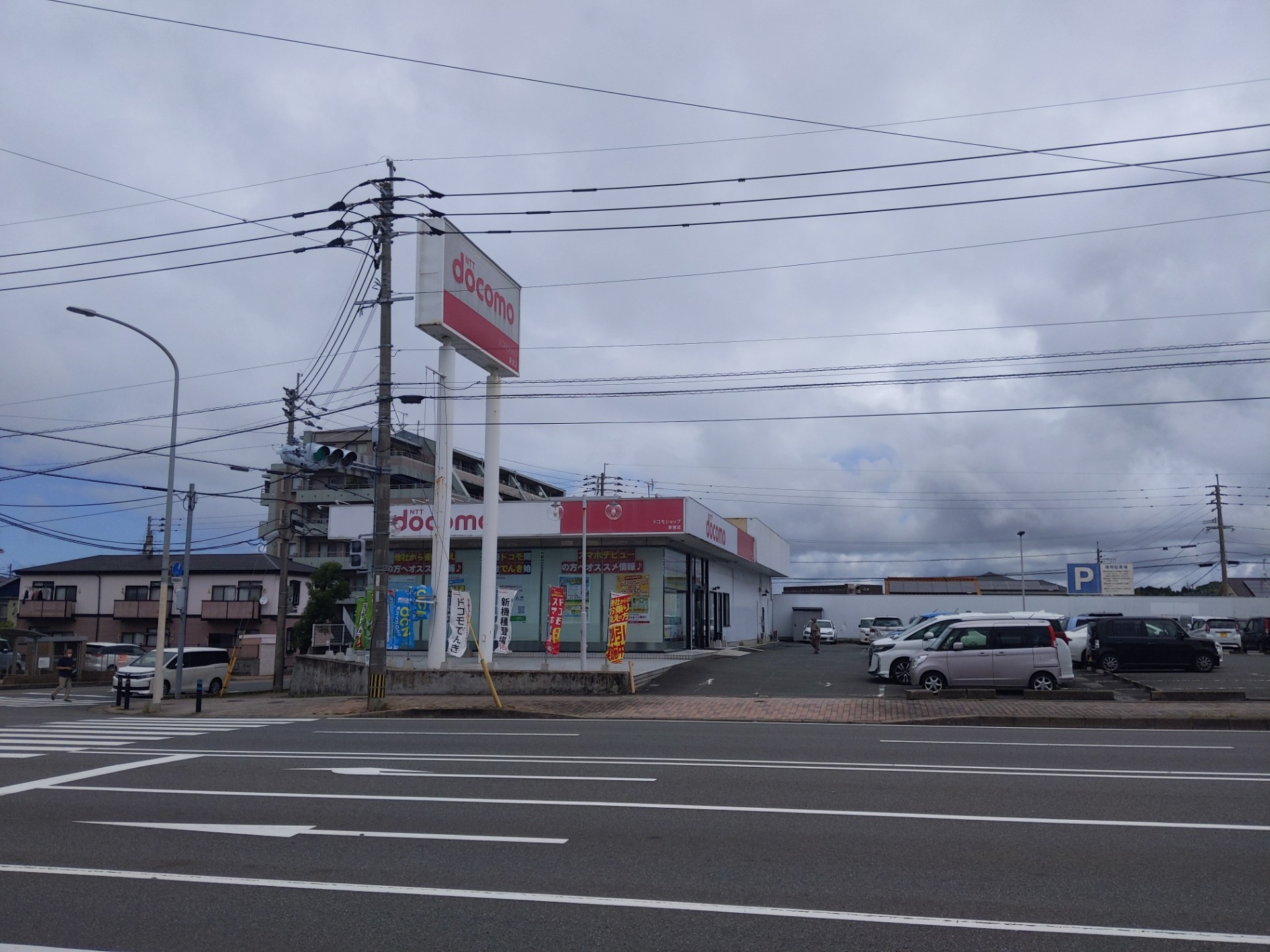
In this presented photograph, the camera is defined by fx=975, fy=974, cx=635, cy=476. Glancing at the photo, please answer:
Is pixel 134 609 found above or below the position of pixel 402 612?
above

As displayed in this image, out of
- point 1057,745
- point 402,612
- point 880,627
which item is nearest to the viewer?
point 1057,745

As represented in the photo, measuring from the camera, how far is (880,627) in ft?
166

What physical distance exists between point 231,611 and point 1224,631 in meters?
52.0

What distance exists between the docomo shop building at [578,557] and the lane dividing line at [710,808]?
69.4 ft

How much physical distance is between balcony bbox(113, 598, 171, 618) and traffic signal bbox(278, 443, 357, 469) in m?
41.1

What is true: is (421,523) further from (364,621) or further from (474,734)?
(474,734)

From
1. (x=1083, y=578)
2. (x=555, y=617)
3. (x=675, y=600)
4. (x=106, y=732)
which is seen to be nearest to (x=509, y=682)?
(x=555, y=617)

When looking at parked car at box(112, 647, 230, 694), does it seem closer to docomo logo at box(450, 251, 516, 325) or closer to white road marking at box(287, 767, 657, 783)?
docomo logo at box(450, 251, 516, 325)

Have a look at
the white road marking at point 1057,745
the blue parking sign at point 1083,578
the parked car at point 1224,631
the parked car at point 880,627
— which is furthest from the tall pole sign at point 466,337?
the blue parking sign at point 1083,578

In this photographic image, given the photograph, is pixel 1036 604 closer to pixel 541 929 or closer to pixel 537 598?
pixel 537 598

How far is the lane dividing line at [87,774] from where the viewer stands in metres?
10.9

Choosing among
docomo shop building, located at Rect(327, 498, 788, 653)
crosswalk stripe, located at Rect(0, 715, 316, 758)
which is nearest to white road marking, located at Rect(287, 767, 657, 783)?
crosswalk stripe, located at Rect(0, 715, 316, 758)

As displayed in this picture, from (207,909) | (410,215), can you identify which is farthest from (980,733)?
(410,215)

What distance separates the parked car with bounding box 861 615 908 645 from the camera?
156 feet
